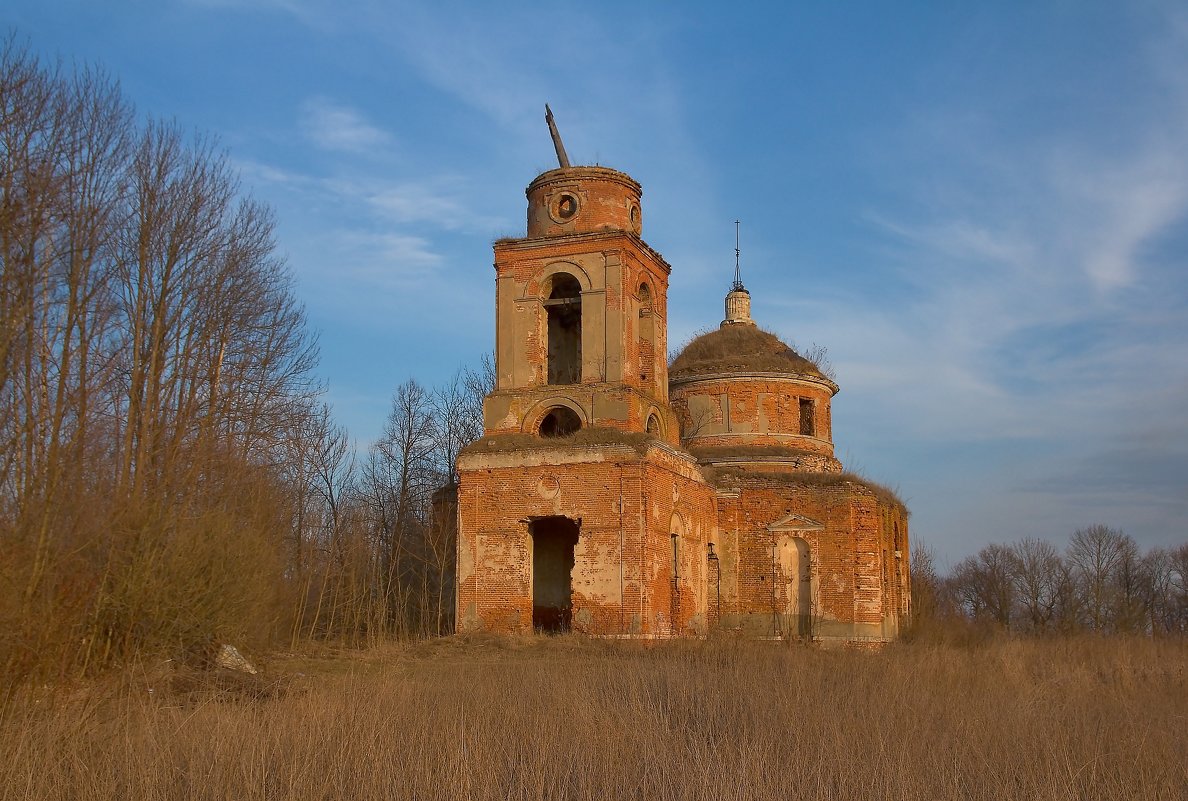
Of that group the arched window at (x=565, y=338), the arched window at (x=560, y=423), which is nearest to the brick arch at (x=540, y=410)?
the arched window at (x=560, y=423)

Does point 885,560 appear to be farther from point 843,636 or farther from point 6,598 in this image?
point 6,598

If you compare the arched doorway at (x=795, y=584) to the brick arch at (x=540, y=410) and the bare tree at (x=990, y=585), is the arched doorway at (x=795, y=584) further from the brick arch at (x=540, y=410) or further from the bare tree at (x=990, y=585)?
the bare tree at (x=990, y=585)

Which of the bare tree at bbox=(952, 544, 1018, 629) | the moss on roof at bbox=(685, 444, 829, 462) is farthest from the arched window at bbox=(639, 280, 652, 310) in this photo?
the bare tree at bbox=(952, 544, 1018, 629)

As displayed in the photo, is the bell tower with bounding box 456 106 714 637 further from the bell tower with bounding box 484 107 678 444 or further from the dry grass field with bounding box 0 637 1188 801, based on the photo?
the dry grass field with bounding box 0 637 1188 801

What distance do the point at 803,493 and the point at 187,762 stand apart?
59.6 ft

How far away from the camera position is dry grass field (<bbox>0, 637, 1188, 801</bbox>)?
638cm

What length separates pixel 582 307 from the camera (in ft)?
67.9

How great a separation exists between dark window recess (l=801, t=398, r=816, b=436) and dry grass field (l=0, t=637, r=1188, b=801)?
1441cm

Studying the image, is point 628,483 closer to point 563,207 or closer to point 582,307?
point 582,307

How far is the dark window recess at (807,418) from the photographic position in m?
26.8

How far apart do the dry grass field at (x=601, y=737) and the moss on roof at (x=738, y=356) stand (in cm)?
1448

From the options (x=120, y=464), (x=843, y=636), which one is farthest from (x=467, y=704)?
(x=843, y=636)

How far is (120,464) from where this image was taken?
1337 cm

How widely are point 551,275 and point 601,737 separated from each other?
559 inches
